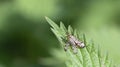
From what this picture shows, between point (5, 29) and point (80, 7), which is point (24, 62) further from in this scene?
point (80, 7)

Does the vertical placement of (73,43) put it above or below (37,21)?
below

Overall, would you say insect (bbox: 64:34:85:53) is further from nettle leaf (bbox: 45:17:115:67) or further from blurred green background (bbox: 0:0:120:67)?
blurred green background (bbox: 0:0:120:67)

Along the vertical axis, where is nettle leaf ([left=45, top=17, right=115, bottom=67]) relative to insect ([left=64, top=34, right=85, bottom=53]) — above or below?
below

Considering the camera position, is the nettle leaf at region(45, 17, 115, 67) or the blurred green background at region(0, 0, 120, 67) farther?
the blurred green background at region(0, 0, 120, 67)

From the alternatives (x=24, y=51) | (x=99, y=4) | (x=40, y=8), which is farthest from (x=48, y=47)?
(x=99, y=4)

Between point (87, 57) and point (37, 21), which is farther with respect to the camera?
point (37, 21)

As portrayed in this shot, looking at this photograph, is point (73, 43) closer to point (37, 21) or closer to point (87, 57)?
point (87, 57)

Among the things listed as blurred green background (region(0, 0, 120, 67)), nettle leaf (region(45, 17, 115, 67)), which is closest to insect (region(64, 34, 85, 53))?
nettle leaf (region(45, 17, 115, 67))

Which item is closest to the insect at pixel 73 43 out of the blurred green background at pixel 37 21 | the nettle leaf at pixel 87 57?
the nettle leaf at pixel 87 57

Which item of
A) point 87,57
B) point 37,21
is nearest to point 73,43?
point 87,57
